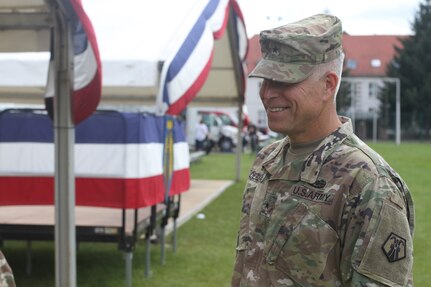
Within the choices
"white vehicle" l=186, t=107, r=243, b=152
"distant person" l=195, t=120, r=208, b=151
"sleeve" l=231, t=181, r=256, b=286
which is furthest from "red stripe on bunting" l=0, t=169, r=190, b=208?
"white vehicle" l=186, t=107, r=243, b=152

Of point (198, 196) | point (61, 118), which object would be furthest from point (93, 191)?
point (198, 196)

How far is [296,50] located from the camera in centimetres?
201

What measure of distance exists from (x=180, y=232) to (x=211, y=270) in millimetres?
2508

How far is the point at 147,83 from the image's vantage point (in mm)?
6906

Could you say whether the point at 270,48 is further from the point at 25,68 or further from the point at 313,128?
the point at 25,68

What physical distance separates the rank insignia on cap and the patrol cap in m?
0.54

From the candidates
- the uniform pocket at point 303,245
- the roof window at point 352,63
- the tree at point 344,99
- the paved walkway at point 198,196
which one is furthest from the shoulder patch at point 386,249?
the roof window at point 352,63

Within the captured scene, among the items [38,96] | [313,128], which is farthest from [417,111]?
[313,128]

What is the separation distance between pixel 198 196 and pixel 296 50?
1227 centimetres

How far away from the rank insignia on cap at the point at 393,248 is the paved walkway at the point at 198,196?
316 inches

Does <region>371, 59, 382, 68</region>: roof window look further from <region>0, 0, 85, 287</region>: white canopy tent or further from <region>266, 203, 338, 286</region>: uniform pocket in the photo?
<region>266, 203, 338, 286</region>: uniform pocket

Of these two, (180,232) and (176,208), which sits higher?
(176,208)

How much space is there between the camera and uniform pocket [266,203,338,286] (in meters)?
1.97

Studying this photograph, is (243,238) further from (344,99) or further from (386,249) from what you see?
(344,99)
